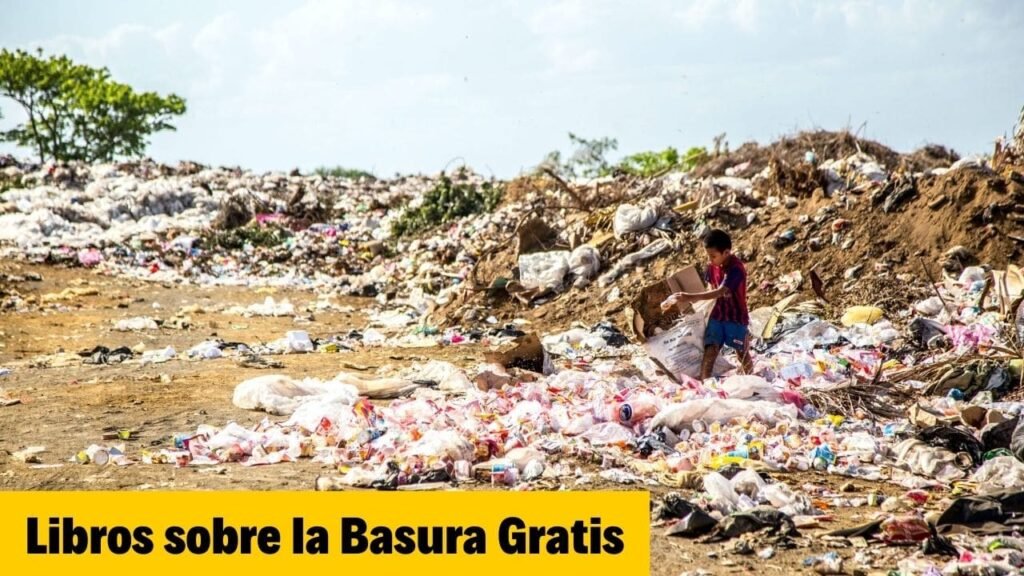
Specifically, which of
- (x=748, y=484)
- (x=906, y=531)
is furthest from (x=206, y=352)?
(x=906, y=531)

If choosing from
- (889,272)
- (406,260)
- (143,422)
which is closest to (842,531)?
(143,422)

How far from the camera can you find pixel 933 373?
22.5 feet

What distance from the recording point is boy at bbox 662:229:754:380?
6.41 metres

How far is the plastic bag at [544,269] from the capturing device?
38.0ft

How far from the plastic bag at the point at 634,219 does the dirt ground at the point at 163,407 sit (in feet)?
9.62

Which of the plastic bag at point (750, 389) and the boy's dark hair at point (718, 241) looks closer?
the plastic bag at point (750, 389)

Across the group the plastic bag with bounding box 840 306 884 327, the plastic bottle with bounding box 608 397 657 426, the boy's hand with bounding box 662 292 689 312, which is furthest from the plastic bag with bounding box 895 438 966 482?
the plastic bag with bounding box 840 306 884 327

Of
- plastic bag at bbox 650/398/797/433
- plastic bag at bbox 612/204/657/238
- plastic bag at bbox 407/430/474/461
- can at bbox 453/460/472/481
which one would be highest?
plastic bag at bbox 612/204/657/238

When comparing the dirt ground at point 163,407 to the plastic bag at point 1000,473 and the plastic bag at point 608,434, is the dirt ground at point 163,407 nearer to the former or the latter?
the plastic bag at point 1000,473

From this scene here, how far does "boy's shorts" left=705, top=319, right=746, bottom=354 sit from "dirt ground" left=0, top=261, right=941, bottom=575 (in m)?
1.63

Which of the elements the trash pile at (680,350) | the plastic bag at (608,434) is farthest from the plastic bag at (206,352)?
the plastic bag at (608,434)

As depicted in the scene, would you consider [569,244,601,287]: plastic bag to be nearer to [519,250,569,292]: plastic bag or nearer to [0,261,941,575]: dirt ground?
[519,250,569,292]: plastic bag

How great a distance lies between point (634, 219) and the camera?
11719 millimetres

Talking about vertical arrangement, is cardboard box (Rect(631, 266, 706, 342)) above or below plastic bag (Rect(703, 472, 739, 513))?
above
